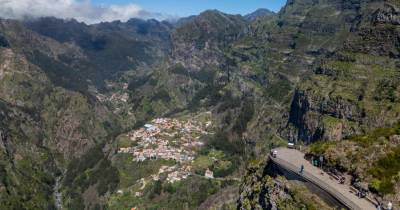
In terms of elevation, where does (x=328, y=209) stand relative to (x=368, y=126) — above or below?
above

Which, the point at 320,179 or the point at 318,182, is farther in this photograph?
the point at 320,179

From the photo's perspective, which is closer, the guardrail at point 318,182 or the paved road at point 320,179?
the guardrail at point 318,182

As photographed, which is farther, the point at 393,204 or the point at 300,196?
the point at 300,196

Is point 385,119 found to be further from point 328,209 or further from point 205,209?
point 328,209

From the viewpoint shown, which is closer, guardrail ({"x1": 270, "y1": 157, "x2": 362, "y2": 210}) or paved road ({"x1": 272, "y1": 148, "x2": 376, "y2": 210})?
guardrail ({"x1": 270, "y1": 157, "x2": 362, "y2": 210})

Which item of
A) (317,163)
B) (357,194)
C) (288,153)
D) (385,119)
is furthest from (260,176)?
(385,119)
